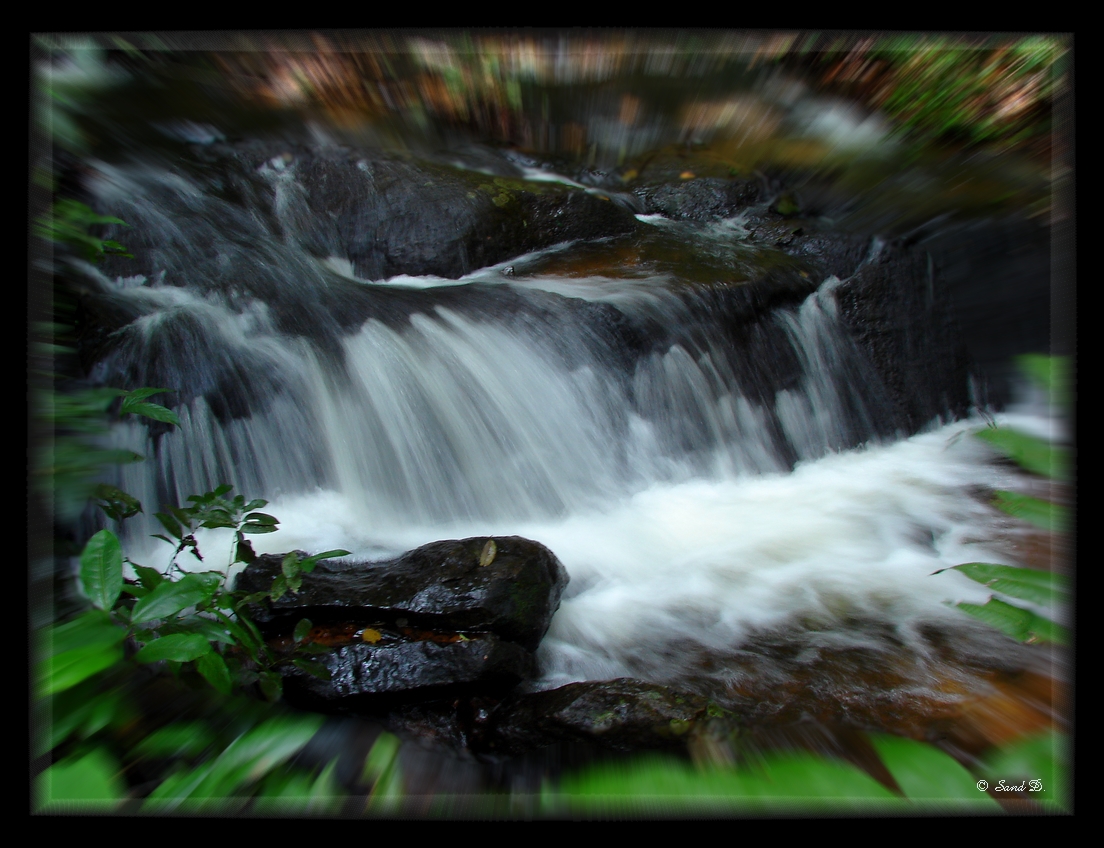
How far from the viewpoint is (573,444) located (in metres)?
2.52

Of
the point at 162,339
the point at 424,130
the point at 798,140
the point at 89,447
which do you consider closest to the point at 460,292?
the point at 424,130

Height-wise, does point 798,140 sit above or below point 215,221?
above

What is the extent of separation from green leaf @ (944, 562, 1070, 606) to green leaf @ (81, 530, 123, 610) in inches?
62.1

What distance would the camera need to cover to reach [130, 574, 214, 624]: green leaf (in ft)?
3.34

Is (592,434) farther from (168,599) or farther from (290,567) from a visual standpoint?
(168,599)

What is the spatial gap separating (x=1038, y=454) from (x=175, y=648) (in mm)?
1740

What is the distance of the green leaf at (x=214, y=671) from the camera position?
1.08 meters

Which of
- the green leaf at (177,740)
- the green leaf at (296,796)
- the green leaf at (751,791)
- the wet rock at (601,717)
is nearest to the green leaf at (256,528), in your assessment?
the green leaf at (177,740)

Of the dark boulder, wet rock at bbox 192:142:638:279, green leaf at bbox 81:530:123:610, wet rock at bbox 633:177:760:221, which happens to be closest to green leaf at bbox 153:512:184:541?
green leaf at bbox 81:530:123:610

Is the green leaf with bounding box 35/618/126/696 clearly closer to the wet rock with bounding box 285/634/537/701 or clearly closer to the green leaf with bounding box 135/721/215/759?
the green leaf with bounding box 135/721/215/759

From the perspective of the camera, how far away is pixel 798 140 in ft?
7.20
